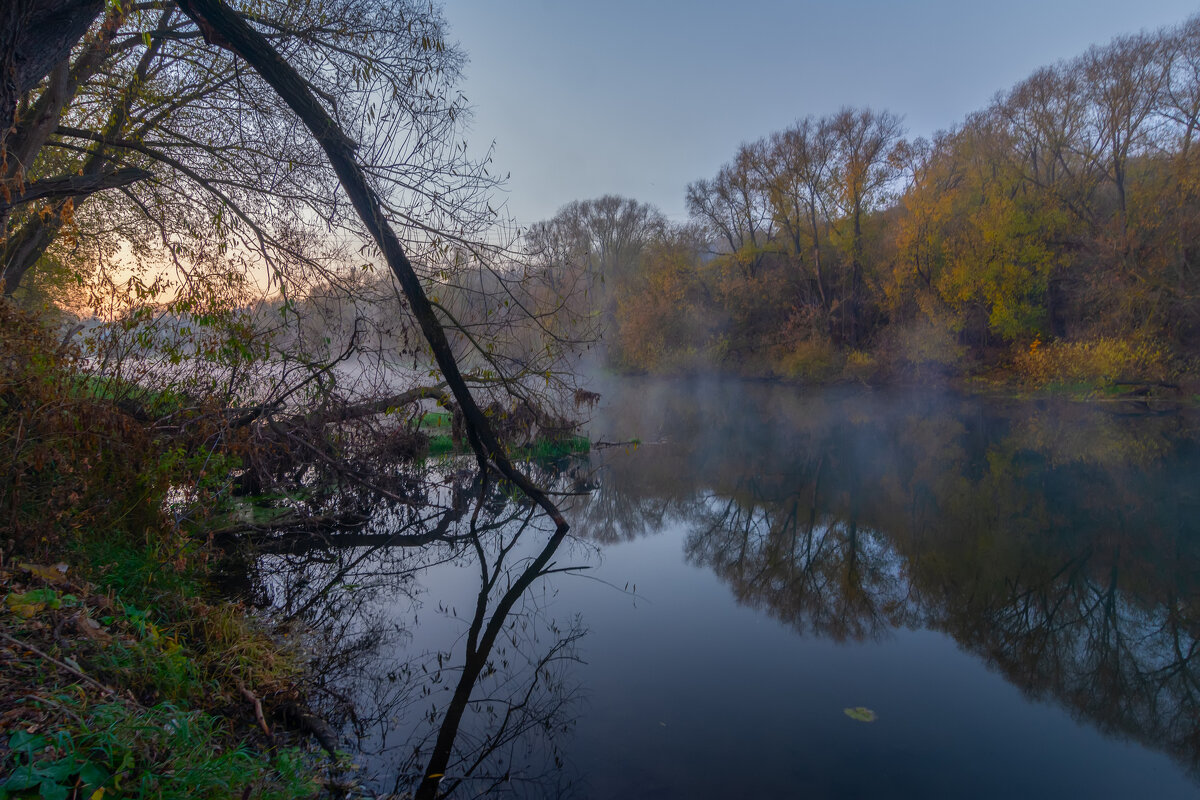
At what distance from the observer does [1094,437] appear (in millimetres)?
14914

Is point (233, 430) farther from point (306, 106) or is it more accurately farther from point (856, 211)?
point (856, 211)

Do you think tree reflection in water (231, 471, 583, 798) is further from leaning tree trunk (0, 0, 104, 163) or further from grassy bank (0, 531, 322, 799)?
leaning tree trunk (0, 0, 104, 163)

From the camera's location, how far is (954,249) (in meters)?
23.9

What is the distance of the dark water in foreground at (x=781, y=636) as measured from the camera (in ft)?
13.2

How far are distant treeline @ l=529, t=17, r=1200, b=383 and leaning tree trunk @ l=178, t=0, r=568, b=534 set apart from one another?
29.1 feet

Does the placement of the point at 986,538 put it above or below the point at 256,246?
below

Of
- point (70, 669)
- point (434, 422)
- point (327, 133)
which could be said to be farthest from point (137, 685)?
point (434, 422)

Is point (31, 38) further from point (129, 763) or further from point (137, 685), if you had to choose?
point (129, 763)

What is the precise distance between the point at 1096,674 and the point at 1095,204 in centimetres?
2230

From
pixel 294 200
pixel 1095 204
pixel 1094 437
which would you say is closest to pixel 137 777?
pixel 294 200

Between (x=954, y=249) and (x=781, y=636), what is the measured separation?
22592mm

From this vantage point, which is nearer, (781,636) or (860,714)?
(860,714)

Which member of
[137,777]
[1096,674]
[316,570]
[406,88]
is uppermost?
[406,88]

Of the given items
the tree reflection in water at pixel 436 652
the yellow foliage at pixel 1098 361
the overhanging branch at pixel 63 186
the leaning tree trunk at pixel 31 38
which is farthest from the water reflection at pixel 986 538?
the overhanging branch at pixel 63 186
